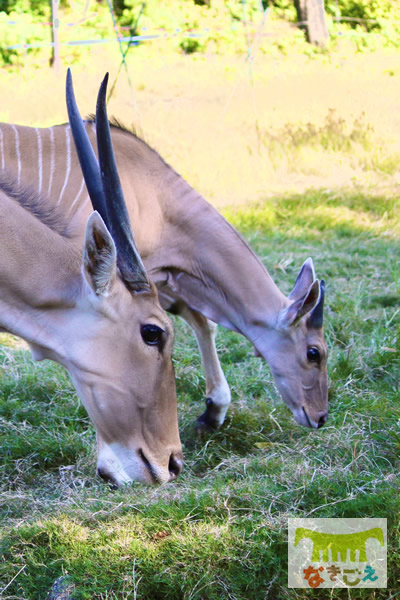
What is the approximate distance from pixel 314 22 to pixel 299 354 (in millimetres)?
9564

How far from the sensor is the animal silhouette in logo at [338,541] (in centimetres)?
249

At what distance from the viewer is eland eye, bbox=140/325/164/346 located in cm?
274

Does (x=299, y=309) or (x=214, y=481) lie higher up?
(x=299, y=309)

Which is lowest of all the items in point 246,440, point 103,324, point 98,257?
point 246,440

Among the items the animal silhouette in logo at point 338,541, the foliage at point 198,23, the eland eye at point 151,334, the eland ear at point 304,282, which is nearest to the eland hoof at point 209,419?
the eland ear at point 304,282

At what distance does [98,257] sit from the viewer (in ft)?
8.59

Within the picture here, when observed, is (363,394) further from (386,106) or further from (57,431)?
(386,106)

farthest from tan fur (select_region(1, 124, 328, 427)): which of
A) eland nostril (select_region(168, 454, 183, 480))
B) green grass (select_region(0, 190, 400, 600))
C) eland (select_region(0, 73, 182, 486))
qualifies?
eland (select_region(0, 73, 182, 486))

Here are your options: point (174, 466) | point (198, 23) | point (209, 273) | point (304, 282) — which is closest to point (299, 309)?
point (304, 282)

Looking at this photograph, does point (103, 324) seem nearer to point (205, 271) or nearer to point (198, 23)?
point (205, 271)

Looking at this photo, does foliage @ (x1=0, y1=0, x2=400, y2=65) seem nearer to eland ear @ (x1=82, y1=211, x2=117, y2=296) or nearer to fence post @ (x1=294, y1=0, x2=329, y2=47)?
fence post @ (x1=294, y1=0, x2=329, y2=47)

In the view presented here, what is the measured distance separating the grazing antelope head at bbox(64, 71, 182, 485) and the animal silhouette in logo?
57 centimetres
